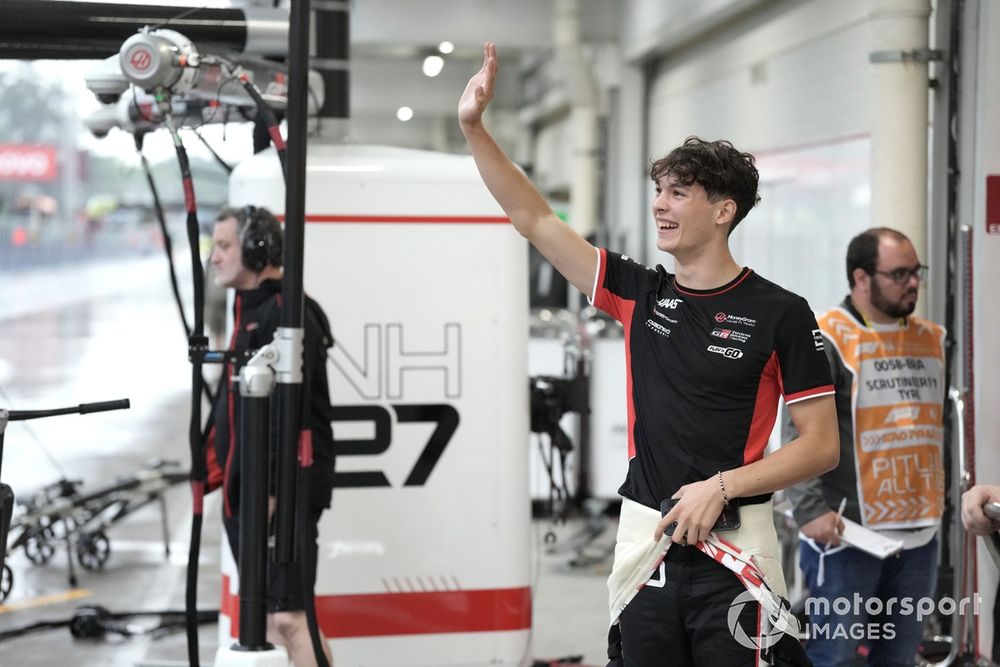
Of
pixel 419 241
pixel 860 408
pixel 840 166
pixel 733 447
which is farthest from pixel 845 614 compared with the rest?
pixel 840 166

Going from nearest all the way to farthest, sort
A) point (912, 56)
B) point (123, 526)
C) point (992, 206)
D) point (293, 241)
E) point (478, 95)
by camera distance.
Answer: point (478, 95)
point (293, 241)
point (992, 206)
point (912, 56)
point (123, 526)

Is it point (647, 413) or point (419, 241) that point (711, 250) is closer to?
point (647, 413)

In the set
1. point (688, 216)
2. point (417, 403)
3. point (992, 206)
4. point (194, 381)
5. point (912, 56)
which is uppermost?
point (912, 56)

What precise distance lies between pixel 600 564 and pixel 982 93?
3.16 metres

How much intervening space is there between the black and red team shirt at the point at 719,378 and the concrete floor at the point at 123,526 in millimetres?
2069

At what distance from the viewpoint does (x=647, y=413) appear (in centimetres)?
239

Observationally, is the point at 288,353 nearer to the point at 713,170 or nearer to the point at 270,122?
the point at 270,122

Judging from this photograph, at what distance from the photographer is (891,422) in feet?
11.4

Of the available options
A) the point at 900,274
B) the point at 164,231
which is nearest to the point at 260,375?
the point at 164,231

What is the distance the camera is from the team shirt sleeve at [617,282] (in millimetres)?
2498

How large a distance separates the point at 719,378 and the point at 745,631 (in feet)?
1.47

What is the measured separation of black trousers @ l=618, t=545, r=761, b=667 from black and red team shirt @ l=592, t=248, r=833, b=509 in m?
0.13

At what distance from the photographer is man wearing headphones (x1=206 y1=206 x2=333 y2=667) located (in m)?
3.53

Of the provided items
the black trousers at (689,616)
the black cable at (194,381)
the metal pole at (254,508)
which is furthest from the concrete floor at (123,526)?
the black trousers at (689,616)
